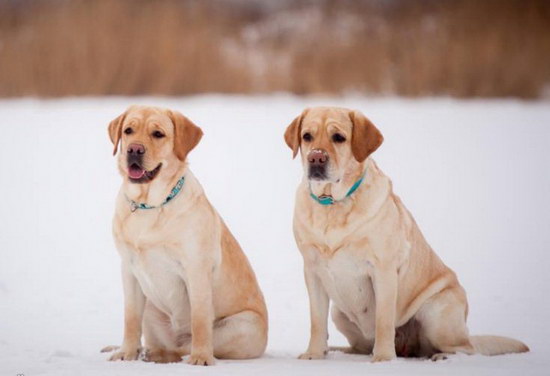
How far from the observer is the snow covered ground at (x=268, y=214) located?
4.95 metres

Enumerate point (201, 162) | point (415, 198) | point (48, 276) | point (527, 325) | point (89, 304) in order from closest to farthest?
point (527, 325) → point (89, 304) → point (48, 276) → point (415, 198) → point (201, 162)

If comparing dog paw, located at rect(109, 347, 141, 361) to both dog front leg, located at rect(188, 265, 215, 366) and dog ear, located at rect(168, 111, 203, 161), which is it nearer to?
dog front leg, located at rect(188, 265, 215, 366)


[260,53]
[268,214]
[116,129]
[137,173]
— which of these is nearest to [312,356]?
[137,173]

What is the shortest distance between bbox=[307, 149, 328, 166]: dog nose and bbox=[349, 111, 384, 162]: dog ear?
198mm

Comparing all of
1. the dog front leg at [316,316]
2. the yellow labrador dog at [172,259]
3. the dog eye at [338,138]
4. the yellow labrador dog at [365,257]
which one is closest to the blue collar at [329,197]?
the yellow labrador dog at [365,257]

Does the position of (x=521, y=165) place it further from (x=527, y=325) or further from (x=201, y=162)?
(x=527, y=325)

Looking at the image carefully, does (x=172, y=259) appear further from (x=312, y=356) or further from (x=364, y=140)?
(x=364, y=140)

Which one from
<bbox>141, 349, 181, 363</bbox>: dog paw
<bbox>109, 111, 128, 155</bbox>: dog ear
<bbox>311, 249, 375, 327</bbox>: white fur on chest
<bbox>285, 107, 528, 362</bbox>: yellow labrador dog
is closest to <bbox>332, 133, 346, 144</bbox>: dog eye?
<bbox>285, 107, 528, 362</bbox>: yellow labrador dog

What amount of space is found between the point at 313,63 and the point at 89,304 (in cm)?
786

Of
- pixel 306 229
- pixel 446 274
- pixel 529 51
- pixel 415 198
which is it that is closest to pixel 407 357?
pixel 446 274

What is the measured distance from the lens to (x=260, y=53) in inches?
543

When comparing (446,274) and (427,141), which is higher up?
(427,141)

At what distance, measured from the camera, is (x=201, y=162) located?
37.1 feet

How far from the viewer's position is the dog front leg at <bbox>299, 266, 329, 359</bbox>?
184 inches
